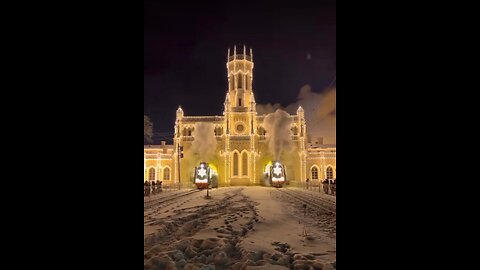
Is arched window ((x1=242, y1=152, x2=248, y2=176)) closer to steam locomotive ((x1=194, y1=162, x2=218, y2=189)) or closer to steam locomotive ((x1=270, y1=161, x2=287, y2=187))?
steam locomotive ((x1=270, y1=161, x2=287, y2=187))

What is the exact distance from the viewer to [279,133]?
27984 millimetres

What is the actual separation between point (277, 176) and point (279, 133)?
6885 mm

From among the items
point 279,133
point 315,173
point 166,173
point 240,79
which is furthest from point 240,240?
point 240,79

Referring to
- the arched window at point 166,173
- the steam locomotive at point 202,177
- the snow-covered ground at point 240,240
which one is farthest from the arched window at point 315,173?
the snow-covered ground at point 240,240

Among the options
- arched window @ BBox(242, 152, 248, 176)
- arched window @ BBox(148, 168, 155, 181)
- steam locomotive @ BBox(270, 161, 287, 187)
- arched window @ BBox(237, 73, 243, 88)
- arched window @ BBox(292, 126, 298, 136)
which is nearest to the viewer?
steam locomotive @ BBox(270, 161, 287, 187)

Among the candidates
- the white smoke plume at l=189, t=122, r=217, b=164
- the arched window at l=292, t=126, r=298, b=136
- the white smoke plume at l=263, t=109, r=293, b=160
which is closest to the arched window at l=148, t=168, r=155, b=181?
the white smoke plume at l=189, t=122, r=217, b=164

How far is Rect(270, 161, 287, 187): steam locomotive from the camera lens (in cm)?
2152

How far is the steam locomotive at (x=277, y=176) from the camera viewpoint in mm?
21516

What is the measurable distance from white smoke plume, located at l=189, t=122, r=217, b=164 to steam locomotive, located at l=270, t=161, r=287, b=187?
7.98m

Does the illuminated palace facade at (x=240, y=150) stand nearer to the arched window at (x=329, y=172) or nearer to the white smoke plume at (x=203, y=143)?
the arched window at (x=329, y=172)

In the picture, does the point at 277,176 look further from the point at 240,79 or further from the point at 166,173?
the point at 240,79
